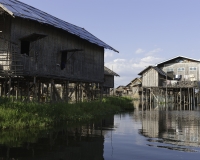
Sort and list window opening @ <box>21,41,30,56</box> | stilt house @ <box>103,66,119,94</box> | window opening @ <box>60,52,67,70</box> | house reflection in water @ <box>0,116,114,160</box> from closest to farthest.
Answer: house reflection in water @ <box>0,116,114,160</box>
window opening @ <box>21,41,30,56</box>
window opening @ <box>60,52,67,70</box>
stilt house @ <box>103,66,119,94</box>

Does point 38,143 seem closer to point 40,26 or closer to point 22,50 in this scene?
point 22,50

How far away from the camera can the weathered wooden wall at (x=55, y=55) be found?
15.1 m

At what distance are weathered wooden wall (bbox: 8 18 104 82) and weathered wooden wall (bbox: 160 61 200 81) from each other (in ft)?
74.7

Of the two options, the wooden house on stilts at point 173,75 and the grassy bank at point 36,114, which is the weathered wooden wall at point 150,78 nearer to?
the wooden house on stilts at point 173,75

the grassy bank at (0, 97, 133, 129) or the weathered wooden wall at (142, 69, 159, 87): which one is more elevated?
the weathered wooden wall at (142, 69, 159, 87)

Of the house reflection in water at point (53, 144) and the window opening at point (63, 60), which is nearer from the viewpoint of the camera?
the house reflection in water at point (53, 144)

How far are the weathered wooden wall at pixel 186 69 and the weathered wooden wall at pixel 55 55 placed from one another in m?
22.8

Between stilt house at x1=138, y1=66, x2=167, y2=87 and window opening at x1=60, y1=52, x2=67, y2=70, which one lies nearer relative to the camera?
window opening at x1=60, y1=52, x2=67, y2=70

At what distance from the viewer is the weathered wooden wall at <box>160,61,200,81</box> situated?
137 feet

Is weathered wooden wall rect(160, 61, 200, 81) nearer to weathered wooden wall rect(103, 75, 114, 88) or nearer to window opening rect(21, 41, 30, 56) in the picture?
weathered wooden wall rect(103, 75, 114, 88)

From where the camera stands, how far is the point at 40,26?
16.2 m

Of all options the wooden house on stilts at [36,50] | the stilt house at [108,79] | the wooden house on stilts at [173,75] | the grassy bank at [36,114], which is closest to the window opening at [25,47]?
the wooden house on stilts at [36,50]

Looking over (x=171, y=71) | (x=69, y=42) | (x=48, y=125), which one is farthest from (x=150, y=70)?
(x=48, y=125)

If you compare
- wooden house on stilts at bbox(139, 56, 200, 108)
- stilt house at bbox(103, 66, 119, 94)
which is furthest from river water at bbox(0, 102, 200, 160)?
wooden house on stilts at bbox(139, 56, 200, 108)
